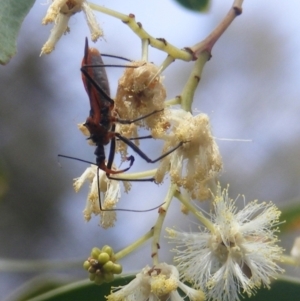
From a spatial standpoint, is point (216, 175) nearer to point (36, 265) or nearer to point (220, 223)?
point (220, 223)

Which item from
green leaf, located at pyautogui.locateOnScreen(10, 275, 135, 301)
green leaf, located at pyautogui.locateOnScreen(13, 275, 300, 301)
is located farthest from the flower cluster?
green leaf, located at pyautogui.locateOnScreen(10, 275, 135, 301)

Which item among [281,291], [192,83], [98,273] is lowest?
[281,291]

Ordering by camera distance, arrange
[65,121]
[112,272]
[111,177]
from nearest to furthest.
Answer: [112,272], [111,177], [65,121]

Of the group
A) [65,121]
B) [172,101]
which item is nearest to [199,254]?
[172,101]

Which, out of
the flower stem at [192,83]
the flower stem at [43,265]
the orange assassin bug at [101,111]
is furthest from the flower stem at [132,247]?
the flower stem at [43,265]

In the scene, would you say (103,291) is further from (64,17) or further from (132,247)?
(64,17)

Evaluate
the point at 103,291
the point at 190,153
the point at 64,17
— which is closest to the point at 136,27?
the point at 64,17
